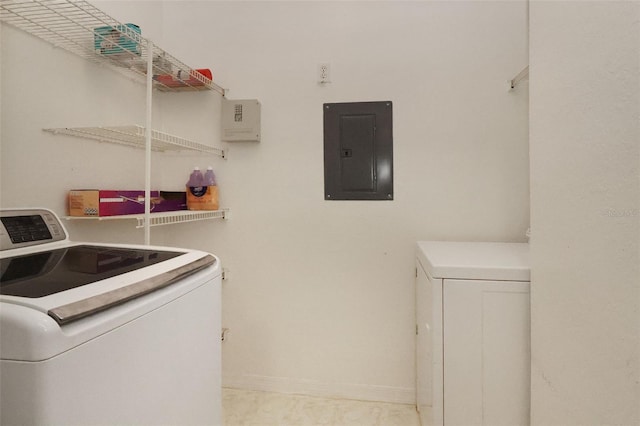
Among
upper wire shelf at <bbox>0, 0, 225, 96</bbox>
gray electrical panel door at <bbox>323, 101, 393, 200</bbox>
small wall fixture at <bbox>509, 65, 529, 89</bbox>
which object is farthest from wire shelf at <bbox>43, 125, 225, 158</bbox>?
small wall fixture at <bbox>509, 65, 529, 89</bbox>

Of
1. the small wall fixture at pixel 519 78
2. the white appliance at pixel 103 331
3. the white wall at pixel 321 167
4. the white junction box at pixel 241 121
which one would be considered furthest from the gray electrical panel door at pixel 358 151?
the white appliance at pixel 103 331

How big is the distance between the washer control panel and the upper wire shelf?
0.71 m

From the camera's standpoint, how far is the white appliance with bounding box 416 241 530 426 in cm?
117

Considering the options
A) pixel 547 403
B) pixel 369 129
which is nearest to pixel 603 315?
pixel 547 403

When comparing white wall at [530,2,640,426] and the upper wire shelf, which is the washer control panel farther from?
white wall at [530,2,640,426]

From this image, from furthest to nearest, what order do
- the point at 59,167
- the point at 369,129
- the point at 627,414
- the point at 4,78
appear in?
the point at 369,129
the point at 59,167
the point at 4,78
the point at 627,414

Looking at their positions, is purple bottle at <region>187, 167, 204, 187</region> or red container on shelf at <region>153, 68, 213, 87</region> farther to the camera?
purple bottle at <region>187, 167, 204, 187</region>

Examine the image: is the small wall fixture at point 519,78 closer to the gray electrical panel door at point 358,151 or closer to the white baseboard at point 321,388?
the gray electrical panel door at point 358,151

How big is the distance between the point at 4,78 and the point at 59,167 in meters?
0.37

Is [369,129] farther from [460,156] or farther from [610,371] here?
[610,371]

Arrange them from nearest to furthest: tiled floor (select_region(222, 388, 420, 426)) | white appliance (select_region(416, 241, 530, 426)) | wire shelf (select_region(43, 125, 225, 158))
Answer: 1. white appliance (select_region(416, 241, 530, 426))
2. wire shelf (select_region(43, 125, 225, 158))
3. tiled floor (select_region(222, 388, 420, 426))

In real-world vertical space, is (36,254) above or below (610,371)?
above

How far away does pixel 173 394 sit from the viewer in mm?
838

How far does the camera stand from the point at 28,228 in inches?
43.9
